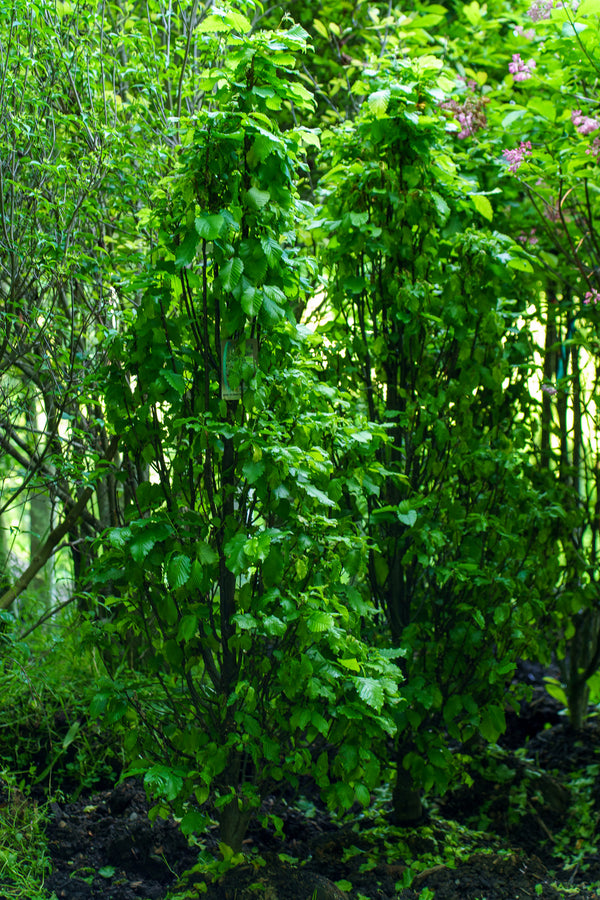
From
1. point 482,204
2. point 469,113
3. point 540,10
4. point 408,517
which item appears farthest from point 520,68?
point 408,517

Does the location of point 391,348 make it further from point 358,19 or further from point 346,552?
point 358,19

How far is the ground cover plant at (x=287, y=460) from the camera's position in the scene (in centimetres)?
244

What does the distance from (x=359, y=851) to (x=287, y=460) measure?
1.80 m

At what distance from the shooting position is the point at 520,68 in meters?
3.94

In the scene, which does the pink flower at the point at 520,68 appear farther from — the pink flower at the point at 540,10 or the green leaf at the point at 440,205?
the green leaf at the point at 440,205

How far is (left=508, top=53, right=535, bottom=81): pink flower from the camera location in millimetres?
3824

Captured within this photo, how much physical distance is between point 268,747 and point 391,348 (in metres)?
1.74

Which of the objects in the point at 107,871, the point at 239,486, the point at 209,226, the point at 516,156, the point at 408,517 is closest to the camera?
the point at 209,226

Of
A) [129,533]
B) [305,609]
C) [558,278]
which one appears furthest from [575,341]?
[129,533]

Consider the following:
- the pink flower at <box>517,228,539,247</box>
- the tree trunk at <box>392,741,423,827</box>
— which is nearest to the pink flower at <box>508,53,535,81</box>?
the pink flower at <box>517,228,539,247</box>

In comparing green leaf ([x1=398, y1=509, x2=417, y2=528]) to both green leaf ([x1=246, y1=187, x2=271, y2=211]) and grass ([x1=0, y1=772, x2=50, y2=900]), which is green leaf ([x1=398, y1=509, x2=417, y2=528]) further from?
grass ([x1=0, y1=772, x2=50, y2=900])

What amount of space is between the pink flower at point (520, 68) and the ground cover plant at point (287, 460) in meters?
0.02

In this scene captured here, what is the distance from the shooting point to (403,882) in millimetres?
2893

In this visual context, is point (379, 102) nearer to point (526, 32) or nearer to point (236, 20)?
point (236, 20)
